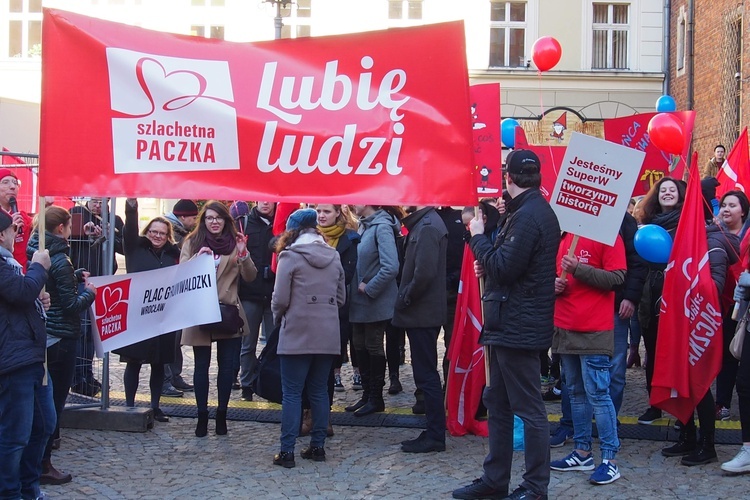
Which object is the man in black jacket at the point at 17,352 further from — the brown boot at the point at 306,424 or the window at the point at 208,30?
the window at the point at 208,30

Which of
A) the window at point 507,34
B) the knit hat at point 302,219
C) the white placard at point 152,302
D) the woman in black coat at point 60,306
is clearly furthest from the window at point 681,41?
the woman in black coat at point 60,306

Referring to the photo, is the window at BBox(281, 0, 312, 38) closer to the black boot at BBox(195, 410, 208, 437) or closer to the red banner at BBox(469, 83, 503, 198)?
the red banner at BBox(469, 83, 503, 198)

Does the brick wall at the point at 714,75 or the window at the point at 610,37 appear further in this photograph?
the window at the point at 610,37

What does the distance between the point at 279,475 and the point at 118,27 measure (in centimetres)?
306

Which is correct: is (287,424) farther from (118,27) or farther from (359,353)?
(118,27)

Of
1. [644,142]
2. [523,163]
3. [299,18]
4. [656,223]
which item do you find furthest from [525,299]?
[299,18]

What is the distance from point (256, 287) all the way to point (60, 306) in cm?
254

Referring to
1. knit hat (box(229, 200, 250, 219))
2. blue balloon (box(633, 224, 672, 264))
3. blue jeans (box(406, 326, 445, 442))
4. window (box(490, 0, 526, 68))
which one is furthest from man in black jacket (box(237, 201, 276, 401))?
window (box(490, 0, 526, 68))

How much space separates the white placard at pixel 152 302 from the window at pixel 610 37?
60.7ft

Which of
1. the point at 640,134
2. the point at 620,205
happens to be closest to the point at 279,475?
the point at 620,205

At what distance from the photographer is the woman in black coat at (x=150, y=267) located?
723cm

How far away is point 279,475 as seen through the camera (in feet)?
19.8

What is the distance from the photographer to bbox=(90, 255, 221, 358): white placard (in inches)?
271

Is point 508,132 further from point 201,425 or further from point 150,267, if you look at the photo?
point 201,425
